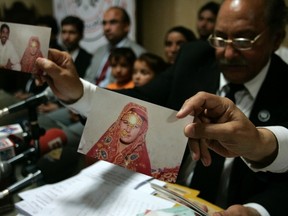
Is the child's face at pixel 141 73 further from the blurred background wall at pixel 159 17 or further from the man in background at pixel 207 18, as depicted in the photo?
the blurred background wall at pixel 159 17

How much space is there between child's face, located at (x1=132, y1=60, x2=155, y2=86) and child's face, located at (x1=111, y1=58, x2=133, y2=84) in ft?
0.43

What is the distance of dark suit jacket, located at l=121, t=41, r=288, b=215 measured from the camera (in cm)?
96

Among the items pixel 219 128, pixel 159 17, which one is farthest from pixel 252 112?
pixel 159 17

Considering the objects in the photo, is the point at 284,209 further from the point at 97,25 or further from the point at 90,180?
the point at 97,25

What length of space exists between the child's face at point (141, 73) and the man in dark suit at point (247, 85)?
3.51 ft

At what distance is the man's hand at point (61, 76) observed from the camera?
0.84m

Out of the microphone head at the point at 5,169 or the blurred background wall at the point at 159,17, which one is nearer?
the microphone head at the point at 5,169

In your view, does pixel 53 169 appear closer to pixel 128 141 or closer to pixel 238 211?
pixel 128 141

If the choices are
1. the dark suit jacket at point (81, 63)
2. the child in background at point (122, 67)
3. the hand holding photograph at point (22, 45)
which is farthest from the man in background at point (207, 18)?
the hand holding photograph at point (22, 45)

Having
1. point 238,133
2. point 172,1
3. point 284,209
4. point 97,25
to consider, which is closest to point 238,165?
point 284,209

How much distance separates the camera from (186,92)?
1.13 metres

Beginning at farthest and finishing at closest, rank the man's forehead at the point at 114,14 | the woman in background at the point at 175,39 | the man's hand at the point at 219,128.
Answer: the man's forehead at the point at 114,14 < the woman in background at the point at 175,39 < the man's hand at the point at 219,128

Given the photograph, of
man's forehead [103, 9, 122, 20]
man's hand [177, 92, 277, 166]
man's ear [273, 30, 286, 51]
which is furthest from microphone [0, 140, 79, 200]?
man's forehead [103, 9, 122, 20]

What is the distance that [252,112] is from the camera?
103 centimetres
